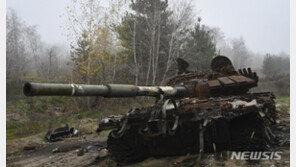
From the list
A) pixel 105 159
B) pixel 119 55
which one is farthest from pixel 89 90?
pixel 119 55

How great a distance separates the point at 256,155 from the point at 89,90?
3.12m

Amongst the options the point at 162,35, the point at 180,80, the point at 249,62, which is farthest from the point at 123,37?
the point at 249,62

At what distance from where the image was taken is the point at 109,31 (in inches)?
599

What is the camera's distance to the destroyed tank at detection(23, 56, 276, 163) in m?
3.98

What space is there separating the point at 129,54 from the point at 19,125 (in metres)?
7.97

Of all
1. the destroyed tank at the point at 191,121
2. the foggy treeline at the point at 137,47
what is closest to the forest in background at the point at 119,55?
the foggy treeline at the point at 137,47

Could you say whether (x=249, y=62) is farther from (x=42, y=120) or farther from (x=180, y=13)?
(x=42, y=120)

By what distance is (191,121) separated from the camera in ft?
14.0

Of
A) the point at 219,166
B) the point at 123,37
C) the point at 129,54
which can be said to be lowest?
the point at 219,166

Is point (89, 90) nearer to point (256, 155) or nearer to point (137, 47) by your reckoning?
point (256, 155)

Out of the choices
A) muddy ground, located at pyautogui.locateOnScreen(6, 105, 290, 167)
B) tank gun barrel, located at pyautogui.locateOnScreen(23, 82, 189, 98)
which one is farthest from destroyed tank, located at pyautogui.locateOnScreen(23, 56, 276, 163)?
muddy ground, located at pyautogui.locateOnScreen(6, 105, 290, 167)

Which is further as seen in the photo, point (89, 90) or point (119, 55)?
point (119, 55)

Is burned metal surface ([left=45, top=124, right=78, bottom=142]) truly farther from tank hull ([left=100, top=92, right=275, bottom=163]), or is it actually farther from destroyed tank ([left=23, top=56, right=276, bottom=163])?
tank hull ([left=100, top=92, right=275, bottom=163])

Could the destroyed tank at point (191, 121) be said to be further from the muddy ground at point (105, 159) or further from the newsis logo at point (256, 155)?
the muddy ground at point (105, 159)
